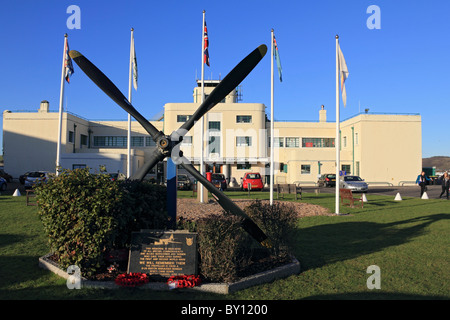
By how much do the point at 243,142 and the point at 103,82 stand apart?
110ft

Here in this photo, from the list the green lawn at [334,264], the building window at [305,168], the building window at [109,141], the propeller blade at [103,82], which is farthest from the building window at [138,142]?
the propeller blade at [103,82]

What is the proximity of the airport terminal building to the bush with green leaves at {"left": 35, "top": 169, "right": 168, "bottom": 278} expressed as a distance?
104ft

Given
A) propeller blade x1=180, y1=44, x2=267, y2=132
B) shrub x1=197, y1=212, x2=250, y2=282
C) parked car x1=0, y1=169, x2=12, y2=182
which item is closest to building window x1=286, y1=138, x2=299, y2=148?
parked car x1=0, y1=169, x2=12, y2=182

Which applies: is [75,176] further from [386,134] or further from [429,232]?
[386,134]

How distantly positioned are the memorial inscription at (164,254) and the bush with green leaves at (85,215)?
1.58 feet

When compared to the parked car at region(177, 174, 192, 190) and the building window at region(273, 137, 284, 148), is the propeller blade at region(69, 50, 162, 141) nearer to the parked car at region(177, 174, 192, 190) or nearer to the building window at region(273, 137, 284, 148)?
the parked car at region(177, 174, 192, 190)

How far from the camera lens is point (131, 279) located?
554 cm

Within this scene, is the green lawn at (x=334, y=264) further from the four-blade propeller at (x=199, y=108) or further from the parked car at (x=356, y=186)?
the parked car at (x=356, y=186)

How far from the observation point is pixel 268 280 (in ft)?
19.8

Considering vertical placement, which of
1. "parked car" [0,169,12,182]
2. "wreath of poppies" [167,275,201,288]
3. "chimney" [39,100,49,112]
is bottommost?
"wreath of poppies" [167,275,201,288]

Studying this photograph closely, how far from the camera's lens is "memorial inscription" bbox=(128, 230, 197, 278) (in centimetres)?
581

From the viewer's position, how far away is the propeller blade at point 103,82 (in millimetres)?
7527

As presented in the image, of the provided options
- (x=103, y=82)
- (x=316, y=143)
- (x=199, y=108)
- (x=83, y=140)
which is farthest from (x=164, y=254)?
(x=316, y=143)
